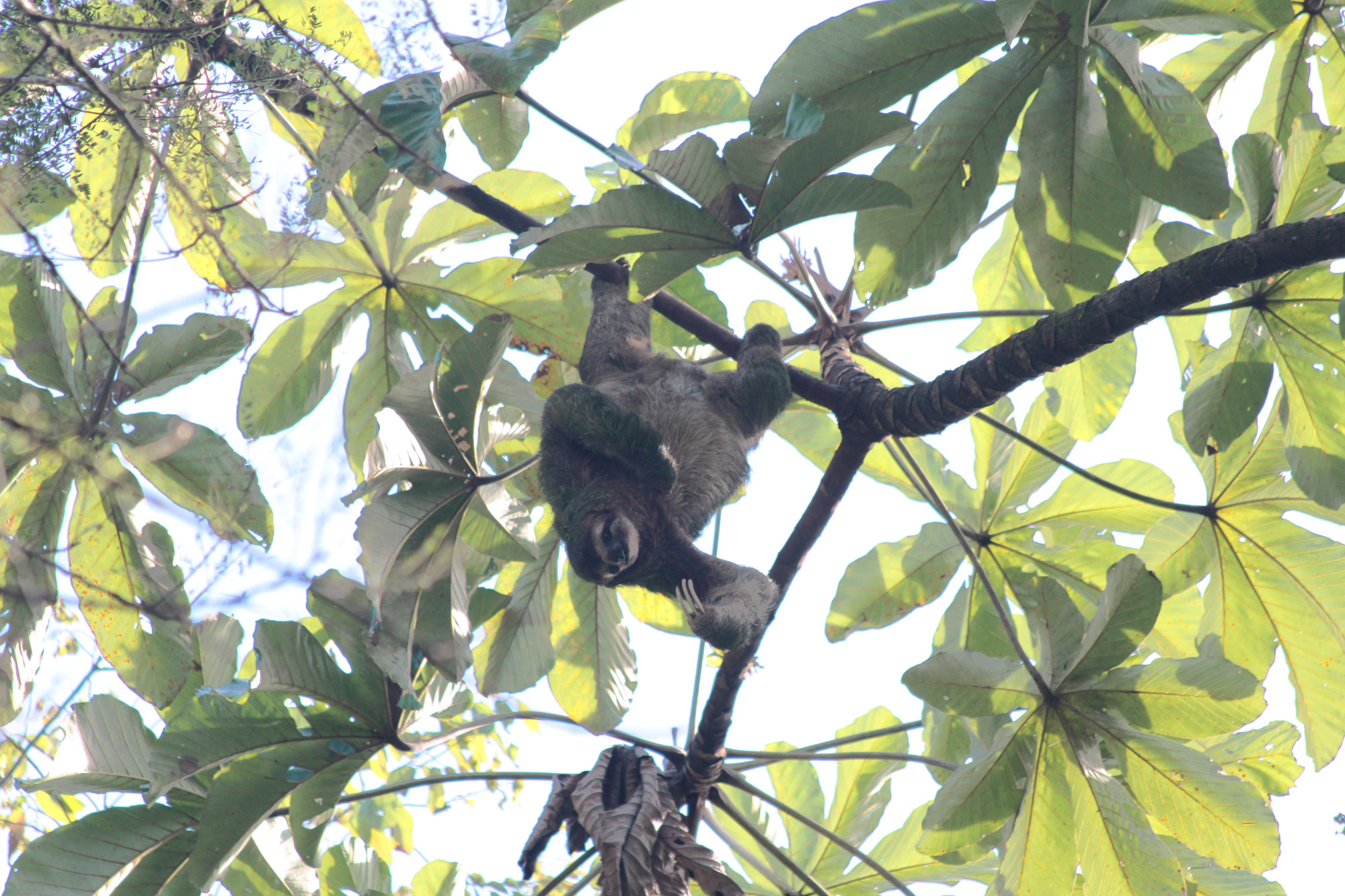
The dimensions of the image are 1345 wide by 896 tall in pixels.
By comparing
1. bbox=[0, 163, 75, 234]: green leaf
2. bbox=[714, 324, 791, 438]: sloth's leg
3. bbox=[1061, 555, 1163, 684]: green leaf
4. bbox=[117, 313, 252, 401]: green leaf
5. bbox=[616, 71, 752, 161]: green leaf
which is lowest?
bbox=[1061, 555, 1163, 684]: green leaf

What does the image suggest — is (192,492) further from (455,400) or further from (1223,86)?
(1223,86)

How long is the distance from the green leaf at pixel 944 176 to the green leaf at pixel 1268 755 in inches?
72.7

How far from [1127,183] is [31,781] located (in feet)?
11.8

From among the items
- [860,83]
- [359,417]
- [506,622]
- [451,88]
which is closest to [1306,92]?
[860,83]

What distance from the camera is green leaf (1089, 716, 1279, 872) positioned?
246 cm

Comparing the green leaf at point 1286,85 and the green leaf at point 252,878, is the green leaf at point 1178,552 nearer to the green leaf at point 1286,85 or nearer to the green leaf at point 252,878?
the green leaf at point 1286,85

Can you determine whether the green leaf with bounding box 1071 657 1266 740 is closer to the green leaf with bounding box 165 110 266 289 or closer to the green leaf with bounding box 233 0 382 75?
the green leaf with bounding box 165 110 266 289

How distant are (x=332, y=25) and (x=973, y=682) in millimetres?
3003

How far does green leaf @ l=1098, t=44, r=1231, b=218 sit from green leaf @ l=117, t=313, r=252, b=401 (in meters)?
2.63

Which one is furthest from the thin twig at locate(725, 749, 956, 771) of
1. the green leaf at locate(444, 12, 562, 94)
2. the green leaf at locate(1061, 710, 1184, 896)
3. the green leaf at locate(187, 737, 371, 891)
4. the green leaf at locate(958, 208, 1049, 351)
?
the green leaf at locate(444, 12, 562, 94)

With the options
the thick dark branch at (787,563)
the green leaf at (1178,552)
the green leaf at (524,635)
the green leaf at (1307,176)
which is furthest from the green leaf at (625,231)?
the green leaf at (1178,552)

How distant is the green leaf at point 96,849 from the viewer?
2496 mm

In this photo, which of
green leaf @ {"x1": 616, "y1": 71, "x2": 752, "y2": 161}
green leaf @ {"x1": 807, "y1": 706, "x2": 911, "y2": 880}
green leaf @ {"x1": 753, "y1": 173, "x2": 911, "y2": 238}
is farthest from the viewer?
green leaf @ {"x1": 807, "y1": 706, "x2": 911, "y2": 880}

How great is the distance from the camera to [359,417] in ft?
11.4
